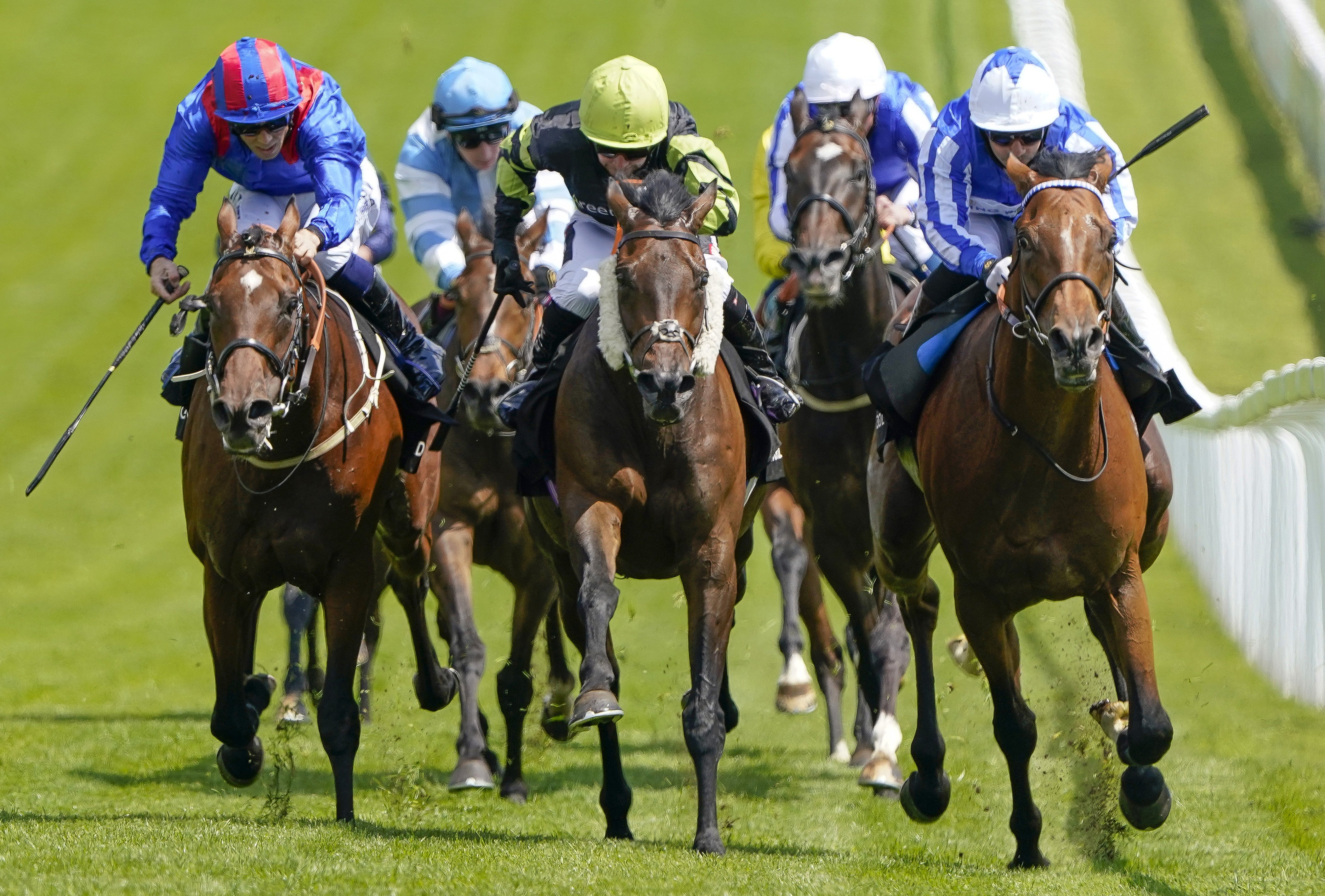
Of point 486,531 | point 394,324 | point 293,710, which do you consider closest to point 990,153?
point 394,324

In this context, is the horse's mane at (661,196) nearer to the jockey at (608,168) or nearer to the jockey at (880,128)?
the jockey at (608,168)

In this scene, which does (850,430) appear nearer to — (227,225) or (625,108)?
(625,108)

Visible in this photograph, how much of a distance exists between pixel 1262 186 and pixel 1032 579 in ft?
55.1

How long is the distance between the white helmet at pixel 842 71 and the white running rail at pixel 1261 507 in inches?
88.3

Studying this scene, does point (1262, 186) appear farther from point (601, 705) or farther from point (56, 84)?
point (601, 705)

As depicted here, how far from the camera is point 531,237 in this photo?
29.2ft

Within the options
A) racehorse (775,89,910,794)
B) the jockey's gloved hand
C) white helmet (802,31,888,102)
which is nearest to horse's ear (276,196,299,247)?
the jockey's gloved hand

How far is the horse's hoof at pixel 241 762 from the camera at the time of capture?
282 inches

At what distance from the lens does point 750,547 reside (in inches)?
320

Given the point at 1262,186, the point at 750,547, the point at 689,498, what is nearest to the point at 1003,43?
the point at 1262,186

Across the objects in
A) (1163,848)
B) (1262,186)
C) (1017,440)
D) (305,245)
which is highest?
(1262,186)

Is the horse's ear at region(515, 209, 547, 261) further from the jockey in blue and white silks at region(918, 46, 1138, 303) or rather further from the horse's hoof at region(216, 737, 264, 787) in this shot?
the horse's hoof at region(216, 737, 264, 787)

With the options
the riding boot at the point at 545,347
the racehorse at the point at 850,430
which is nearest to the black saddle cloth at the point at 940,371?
the racehorse at the point at 850,430

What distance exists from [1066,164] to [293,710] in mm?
5621
